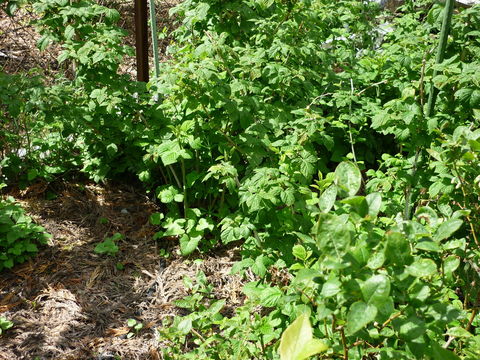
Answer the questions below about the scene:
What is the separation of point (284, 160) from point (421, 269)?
A: 46.5 inches

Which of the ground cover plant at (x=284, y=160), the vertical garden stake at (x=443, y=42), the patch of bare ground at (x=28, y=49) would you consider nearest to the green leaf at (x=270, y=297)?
the ground cover plant at (x=284, y=160)

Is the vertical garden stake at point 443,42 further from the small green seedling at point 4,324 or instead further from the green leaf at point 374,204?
the small green seedling at point 4,324

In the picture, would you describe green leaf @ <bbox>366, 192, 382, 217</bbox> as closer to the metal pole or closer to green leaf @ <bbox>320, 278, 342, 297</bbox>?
green leaf @ <bbox>320, 278, 342, 297</bbox>

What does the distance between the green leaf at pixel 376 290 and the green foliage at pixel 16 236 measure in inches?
86.8

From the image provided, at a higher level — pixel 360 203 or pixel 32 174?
pixel 360 203

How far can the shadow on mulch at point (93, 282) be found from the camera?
2342mm

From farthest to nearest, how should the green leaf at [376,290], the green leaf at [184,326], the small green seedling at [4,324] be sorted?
the small green seedling at [4,324] → the green leaf at [184,326] → the green leaf at [376,290]

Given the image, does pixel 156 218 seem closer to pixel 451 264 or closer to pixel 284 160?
pixel 284 160

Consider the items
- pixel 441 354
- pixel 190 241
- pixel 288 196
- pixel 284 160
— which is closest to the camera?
pixel 441 354

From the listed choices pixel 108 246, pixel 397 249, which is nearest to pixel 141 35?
pixel 108 246

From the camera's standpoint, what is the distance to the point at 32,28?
5.61m

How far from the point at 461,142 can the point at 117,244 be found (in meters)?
2.11

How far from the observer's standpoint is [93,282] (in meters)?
2.70

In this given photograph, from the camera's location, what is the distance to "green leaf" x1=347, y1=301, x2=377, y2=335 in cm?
109
